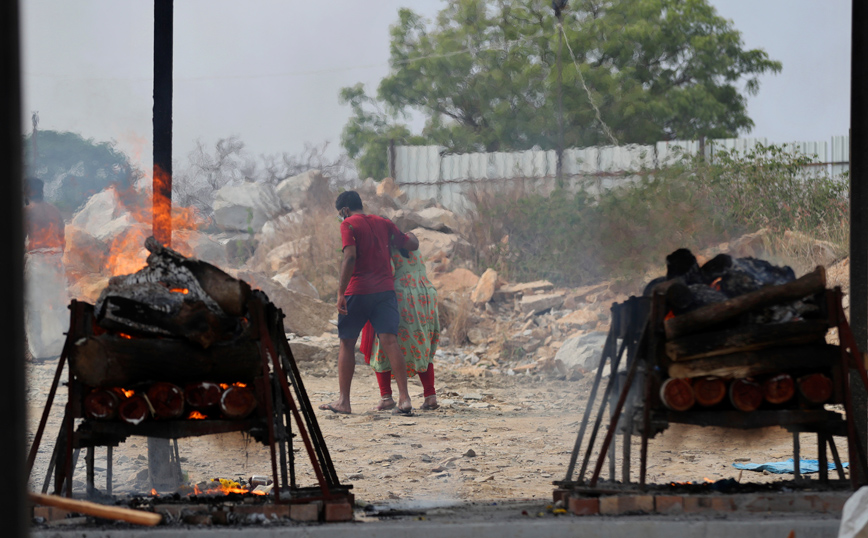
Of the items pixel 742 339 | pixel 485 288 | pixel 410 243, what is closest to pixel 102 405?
pixel 742 339

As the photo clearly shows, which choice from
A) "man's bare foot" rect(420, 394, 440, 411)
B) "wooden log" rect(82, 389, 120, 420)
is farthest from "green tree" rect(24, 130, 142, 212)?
"wooden log" rect(82, 389, 120, 420)

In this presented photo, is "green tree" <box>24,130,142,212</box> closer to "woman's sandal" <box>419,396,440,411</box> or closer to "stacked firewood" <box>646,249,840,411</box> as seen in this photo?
"woman's sandal" <box>419,396,440,411</box>

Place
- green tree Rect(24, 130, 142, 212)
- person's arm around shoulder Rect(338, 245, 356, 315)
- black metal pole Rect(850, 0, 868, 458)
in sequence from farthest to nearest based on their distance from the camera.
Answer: green tree Rect(24, 130, 142, 212)
person's arm around shoulder Rect(338, 245, 356, 315)
black metal pole Rect(850, 0, 868, 458)

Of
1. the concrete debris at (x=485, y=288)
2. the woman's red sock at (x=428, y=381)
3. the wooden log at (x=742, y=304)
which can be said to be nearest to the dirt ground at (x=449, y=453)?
the woman's red sock at (x=428, y=381)

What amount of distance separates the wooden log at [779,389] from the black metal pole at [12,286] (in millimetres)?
2954

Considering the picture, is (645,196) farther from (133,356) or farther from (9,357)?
(9,357)

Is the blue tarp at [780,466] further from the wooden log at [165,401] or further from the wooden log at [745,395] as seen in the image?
the wooden log at [165,401]

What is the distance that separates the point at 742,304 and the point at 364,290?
3.97 meters

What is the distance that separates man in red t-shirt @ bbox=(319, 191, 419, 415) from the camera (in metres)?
6.68

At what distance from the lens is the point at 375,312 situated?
6809mm

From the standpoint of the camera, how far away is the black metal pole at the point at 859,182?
376 cm

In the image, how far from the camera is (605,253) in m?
12.4

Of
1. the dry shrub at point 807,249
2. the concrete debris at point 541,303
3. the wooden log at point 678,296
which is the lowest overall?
the concrete debris at point 541,303

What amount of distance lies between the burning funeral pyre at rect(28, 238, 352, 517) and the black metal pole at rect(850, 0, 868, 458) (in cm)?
265
